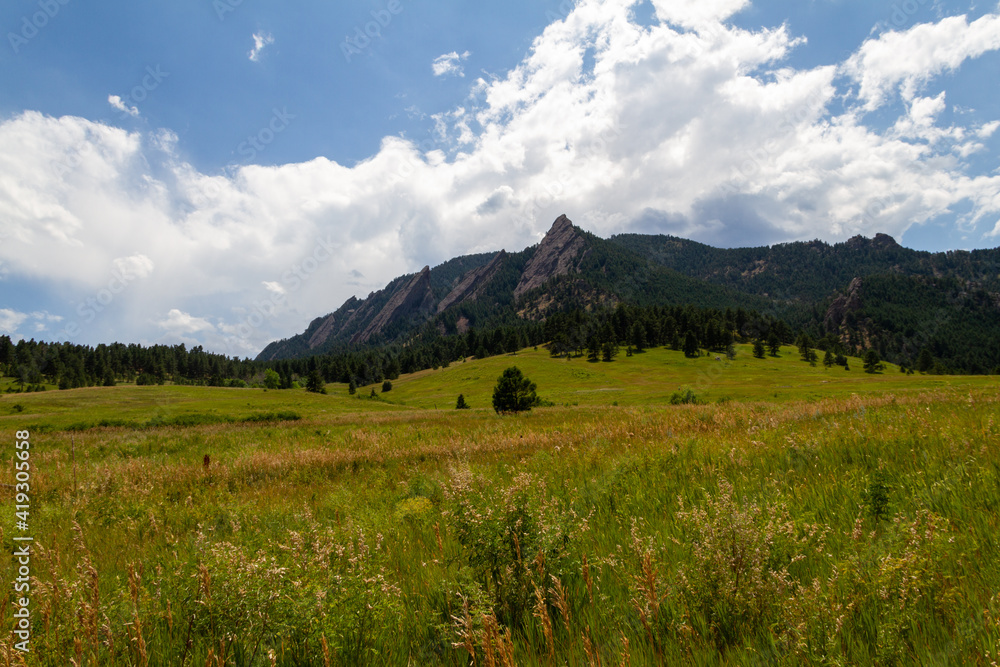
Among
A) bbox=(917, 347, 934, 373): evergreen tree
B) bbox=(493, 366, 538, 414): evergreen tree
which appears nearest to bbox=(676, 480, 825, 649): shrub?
bbox=(493, 366, 538, 414): evergreen tree

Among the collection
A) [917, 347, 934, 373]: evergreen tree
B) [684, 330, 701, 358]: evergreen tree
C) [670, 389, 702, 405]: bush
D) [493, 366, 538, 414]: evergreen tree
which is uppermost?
[684, 330, 701, 358]: evergreen tree

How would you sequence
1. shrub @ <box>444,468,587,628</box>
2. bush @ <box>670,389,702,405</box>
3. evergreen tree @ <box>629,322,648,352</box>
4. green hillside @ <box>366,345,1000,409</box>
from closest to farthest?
shrub @ <box>444,468,587,628</box>, bush @ <box>670,389,702,405</box>, green hillside @ <box>366,345,1000,409</box>, evergreen tree @ <box>629,322,648,352</box>

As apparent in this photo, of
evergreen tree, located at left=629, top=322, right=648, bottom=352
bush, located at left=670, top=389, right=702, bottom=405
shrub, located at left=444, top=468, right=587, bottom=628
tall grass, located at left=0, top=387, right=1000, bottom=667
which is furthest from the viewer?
evergreen tree, located at left=629, top=322, right=648, bottom=352

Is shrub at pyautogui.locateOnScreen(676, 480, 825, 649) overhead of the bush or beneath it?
overhead

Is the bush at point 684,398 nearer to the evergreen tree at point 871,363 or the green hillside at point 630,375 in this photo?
the green hillside at point 630,375

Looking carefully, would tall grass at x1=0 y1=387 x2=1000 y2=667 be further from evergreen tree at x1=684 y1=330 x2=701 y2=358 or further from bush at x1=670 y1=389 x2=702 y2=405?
evergreen tree at x1=684 y1=330 x2=701 y2=358

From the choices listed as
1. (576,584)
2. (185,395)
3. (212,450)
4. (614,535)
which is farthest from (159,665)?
(185,395)

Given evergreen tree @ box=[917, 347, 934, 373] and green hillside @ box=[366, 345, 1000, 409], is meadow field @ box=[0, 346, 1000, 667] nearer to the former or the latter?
green hillside @ box=[366, 345, 1000, 409]

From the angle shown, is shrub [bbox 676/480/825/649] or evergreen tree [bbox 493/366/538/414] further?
evergreen tree [bbox 493/366/538/414]

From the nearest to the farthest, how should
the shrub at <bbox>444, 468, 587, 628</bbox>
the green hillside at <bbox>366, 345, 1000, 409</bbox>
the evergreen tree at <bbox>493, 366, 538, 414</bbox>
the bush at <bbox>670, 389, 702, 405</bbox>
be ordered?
the shrub at <bbox>444, 468, 587, 628</bbox> → the evergreen tree at <bbox>493, 366, 538, 414</bbox> → the bush at <bbox>670, 389, 702, 405</bbox> → the green hillside at <bbox>366, 345, 1000, 409</bbox>

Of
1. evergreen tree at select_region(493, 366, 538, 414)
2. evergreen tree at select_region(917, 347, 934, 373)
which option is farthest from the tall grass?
evergreen tree at select_region(917, 347, 934, 373)

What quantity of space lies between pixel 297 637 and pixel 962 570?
4097mm

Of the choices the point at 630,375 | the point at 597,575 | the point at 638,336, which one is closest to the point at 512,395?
the point at 597,575

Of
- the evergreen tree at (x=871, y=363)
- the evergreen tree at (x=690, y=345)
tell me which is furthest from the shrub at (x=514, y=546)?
the evergreen tree at (x=871, y=363)
